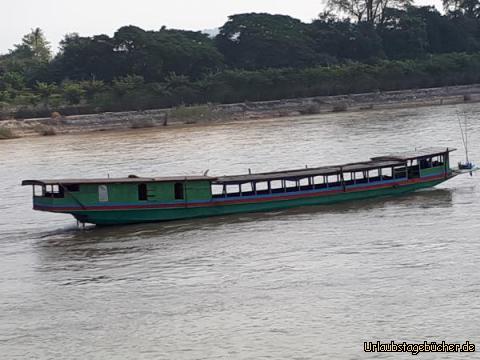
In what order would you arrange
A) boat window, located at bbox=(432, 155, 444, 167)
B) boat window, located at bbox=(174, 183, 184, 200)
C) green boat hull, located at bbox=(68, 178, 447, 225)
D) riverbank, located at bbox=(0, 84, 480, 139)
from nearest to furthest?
green boat hull, located at bbox=(68, 178, 447, 225) → boat window, located at bbox=(174, 183, 184, 200) → boat window, located at bbox=(432, 155, 444, 167) → riverbank, located at bbox=(0, 84, 480, 139)

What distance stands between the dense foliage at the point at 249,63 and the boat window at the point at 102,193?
140 ft

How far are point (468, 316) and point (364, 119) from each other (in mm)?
44448

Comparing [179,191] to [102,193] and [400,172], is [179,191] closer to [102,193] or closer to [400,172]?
[102,193]

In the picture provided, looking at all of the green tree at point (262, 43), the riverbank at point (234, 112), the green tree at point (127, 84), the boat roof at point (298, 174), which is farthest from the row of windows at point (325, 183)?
the green tree at point (262, 43)

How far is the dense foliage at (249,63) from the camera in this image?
240ft

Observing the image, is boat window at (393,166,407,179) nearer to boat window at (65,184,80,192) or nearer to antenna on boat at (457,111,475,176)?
antenna on boat at (457,111,475,176)

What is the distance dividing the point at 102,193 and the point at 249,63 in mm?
57156

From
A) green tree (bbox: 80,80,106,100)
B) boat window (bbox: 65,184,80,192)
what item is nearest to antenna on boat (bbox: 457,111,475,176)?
boat window (bbox: 65,184,80,192)

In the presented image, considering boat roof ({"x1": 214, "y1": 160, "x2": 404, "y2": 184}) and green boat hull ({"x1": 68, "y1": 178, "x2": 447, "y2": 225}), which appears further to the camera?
boat roof ({"x1": 214, "y1": 160, "x2": 404, "y2": 184})

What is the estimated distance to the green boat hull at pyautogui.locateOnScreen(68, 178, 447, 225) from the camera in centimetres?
2695

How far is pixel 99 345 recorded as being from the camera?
657 inches

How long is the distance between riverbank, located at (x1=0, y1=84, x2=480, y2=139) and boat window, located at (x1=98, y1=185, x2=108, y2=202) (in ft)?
122

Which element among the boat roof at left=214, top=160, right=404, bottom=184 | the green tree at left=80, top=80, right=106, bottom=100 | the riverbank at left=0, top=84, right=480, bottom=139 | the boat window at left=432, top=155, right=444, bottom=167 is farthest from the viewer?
the green tree at left=80, top=80, right=106, bottom=100

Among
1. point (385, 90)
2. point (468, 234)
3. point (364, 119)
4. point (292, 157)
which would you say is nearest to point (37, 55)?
point (385, 90)
